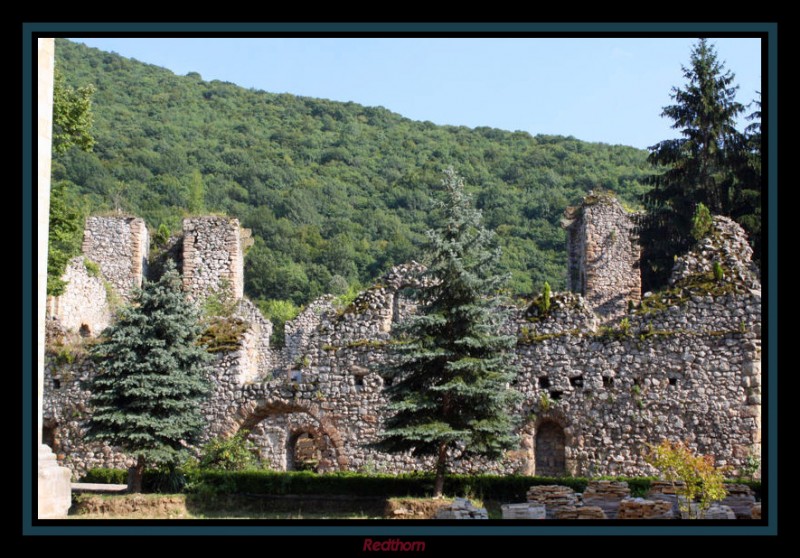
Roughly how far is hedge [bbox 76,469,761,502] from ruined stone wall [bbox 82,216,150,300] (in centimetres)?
1218

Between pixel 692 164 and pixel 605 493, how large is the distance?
1732 centimetres

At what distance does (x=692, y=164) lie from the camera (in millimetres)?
32812

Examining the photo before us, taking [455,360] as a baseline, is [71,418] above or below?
below

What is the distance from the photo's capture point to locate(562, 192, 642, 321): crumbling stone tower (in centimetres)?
3095

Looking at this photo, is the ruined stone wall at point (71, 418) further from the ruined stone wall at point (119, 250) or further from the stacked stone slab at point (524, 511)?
the stacked stone slab at point (524, 511)

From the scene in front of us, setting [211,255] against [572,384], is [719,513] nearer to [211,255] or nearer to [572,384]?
[572,384]

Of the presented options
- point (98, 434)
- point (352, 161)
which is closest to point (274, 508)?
point (98, 434)

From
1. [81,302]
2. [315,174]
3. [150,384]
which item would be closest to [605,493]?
[150,384]

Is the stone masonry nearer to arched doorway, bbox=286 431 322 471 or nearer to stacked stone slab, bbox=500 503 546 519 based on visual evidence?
arched doorway, bbox=286 431 322 471

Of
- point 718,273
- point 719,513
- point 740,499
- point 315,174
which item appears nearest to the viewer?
point 719,513

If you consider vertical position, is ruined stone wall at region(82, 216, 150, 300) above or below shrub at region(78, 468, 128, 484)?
above

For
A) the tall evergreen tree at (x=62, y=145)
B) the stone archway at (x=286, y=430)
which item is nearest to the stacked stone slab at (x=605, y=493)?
the stone archway at (x=286, y=430)

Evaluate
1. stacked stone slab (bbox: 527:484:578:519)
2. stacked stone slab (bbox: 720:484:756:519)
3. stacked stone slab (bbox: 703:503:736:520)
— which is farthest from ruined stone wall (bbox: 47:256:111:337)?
stacked stone slab (bbox: 703:503:736:520)

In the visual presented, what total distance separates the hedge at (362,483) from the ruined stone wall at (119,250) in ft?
40.0
